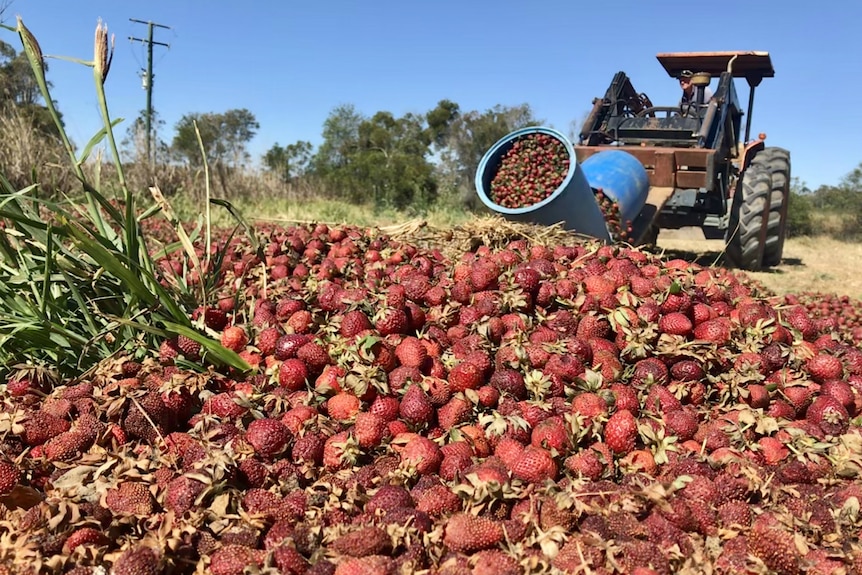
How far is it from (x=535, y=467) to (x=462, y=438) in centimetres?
23

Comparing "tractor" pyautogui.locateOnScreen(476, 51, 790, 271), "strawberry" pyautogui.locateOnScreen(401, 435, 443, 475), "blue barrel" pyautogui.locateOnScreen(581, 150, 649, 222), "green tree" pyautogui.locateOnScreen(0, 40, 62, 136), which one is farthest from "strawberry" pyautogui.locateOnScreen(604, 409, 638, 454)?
"green tree" pyautogui.locateOnScreen(0, 40, 62, 136)

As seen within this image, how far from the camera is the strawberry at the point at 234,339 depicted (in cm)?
201

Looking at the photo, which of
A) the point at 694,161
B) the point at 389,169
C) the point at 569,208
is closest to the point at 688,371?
the point at 569,208

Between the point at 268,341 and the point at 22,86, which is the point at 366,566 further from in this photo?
the point at 22,86

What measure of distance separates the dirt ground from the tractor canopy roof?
104 inches

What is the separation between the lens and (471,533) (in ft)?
4.28

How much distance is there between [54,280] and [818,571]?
2346 mm

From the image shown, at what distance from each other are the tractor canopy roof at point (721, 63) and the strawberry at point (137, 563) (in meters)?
8.83

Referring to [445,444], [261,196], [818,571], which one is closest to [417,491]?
[445,444]

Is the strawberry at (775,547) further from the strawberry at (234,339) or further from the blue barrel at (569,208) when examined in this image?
the blue barrel at (569,208)

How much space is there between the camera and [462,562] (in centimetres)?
126

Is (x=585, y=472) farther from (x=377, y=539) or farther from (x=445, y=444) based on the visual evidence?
(x=377, y=539)

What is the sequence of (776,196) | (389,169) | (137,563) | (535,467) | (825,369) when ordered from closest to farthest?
(137,563) → (535,467) → (825,369) → (776,196) → (389,169)

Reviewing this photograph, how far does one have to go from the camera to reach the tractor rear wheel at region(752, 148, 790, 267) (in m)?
8.12
